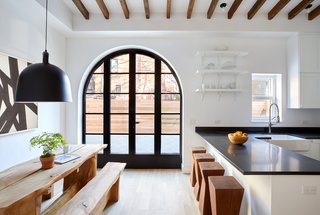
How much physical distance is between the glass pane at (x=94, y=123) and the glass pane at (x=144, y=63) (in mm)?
1324

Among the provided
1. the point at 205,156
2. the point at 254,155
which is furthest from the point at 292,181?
the point at 205,156

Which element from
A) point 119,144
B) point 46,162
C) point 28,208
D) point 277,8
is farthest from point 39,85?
point 277,8

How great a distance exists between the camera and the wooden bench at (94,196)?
1.99 m

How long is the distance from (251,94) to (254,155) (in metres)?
2.42

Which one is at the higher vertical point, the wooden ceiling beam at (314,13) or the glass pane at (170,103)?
the wooden ceiling beam at (314,13)

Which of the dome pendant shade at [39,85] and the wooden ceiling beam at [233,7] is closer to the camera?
the dome pendant shade at [39,85]

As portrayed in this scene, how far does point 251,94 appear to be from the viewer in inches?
173

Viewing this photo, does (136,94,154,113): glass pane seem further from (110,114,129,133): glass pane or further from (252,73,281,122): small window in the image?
(252,73,281,122): small window

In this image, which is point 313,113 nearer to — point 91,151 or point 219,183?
point 219,183

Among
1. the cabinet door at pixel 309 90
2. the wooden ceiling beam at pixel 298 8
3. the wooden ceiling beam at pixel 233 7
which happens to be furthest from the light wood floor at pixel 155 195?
the wooden ceiling beam at pixel 298 8

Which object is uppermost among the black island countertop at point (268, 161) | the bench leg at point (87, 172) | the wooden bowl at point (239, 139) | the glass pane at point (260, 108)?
the glass pane at point (260, 108)

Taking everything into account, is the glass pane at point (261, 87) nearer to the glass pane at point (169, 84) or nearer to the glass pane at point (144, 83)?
the glass pane at point (169, 84)

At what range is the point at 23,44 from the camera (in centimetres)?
318

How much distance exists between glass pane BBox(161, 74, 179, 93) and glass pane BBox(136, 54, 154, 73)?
0.36 metres
